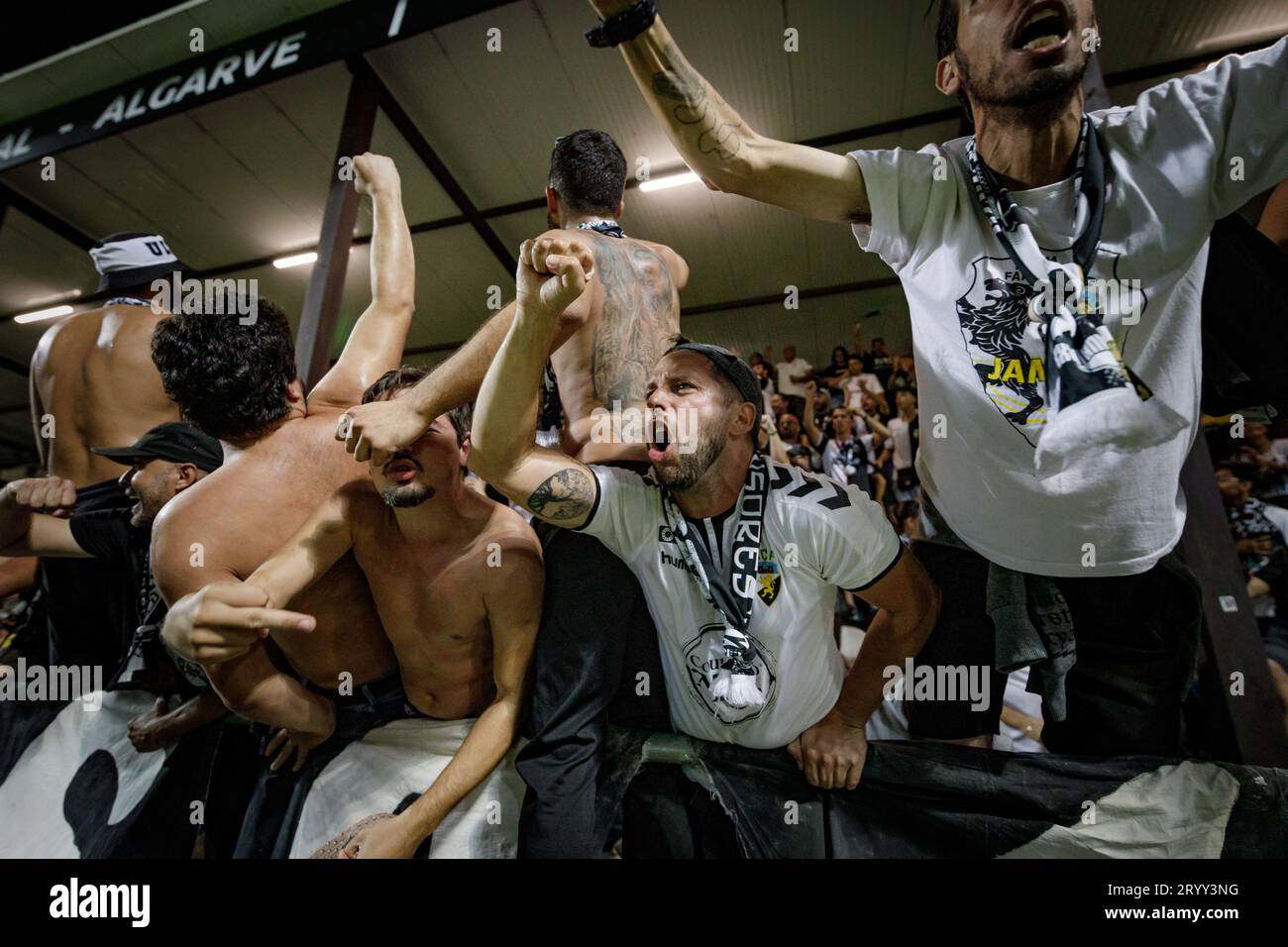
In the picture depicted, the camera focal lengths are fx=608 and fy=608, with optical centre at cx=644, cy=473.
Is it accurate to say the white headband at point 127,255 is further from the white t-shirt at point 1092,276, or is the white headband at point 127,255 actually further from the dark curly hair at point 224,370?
the white t-shirt at point 1092,276

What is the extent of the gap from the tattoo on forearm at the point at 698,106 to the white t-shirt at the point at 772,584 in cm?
90

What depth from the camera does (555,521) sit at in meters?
1.71

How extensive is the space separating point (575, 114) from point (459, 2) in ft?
4.27

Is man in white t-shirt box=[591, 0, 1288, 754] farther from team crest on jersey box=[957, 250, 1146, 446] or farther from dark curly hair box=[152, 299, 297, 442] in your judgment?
dark curly hair box=[152, 299, 297, 442]

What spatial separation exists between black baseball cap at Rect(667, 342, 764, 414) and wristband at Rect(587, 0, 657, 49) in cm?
80

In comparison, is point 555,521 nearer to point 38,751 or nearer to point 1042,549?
point 1042,549

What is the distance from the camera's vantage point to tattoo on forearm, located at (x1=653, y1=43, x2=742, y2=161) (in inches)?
55.2

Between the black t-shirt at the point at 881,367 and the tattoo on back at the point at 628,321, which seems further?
the black t-shirt at the point at 881,367

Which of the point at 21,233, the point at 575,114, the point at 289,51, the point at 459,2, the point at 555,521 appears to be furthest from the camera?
the point at 21,233

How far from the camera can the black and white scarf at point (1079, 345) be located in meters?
1.22

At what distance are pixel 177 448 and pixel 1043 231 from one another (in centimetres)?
296

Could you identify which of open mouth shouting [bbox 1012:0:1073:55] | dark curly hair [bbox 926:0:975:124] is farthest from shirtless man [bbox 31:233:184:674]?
open mouth shouting [bbox 1012:0:1073:55]

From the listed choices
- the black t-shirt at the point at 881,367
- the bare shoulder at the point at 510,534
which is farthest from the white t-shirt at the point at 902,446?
the bare shoulder at the point at 510,534
